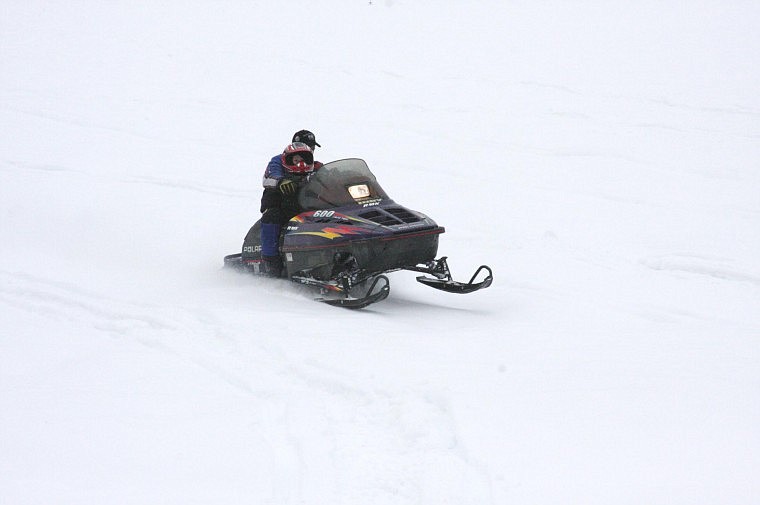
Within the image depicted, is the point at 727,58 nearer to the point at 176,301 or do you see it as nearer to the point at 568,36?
the point at 568,36

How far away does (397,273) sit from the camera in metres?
9.17

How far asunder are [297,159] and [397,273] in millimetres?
1722

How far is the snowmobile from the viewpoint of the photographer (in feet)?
24.0

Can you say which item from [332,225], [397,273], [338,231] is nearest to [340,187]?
[332,225]

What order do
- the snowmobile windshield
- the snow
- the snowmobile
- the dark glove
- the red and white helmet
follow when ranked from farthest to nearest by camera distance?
the red and white helmet < the dark glove < the snowmobile windshield < the snowmobile < the snow

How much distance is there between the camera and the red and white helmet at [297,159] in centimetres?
824

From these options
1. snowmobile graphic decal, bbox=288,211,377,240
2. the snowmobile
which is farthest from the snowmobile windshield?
snowmobile graphic decal, bbox=288,211,377,240

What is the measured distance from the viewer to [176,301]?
7.52 metres

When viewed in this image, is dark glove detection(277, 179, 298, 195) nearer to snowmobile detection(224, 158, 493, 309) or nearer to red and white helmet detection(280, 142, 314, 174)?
snowmobile detection(224, 158, 493, 309)

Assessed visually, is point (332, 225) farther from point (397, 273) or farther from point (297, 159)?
point (397, 273)

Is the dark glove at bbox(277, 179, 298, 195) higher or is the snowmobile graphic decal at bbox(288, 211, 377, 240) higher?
the dark glove at bbox(277, 179, 298, 195)

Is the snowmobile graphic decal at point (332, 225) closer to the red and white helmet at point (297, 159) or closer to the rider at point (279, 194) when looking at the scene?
the rider at point (279, 194)

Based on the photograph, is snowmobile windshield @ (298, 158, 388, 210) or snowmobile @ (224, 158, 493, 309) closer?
snowmobile @ (224, 158, 493, 309)

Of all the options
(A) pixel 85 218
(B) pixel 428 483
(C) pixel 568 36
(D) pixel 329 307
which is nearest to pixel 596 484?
(B) pixel 428 483
